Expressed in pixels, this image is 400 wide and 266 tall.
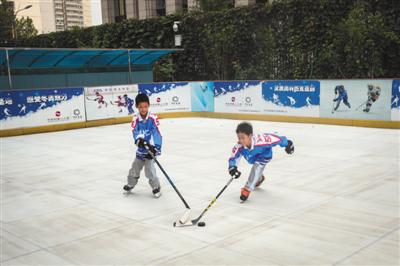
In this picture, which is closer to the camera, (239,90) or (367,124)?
(367,124)

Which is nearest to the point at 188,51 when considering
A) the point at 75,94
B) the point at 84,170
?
the point at 75,94

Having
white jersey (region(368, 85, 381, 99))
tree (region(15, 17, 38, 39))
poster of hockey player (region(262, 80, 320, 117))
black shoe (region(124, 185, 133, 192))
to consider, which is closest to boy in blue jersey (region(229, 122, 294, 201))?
black shoe (region(124, 185, 133, 192))

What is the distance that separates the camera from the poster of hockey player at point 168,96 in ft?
60.3

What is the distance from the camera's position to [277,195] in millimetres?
7070

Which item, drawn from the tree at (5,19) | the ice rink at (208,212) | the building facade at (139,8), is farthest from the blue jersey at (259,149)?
the tree at (5,19)

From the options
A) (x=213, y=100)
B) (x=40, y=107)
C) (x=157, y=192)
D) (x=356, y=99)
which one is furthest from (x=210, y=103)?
(x=157, y=192)

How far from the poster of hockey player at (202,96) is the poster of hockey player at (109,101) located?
247 centimetres

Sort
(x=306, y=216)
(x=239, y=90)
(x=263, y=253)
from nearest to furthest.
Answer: (x=263, y=253) < (x=306, y=216) < (x=239, y=90)

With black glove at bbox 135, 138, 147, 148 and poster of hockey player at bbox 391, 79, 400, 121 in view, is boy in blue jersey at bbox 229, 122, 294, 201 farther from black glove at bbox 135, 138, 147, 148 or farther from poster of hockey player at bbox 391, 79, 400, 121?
poster of hockey player at bbox 391, 79, 400, 121

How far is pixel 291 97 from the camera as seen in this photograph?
53.1 feet

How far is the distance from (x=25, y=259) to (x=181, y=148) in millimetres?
7069

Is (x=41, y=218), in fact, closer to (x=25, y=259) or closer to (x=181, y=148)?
(x=25, y=259)

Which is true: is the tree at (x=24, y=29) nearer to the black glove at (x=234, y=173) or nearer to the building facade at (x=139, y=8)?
the building facade at (x=139, y=8)

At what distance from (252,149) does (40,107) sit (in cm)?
1107
